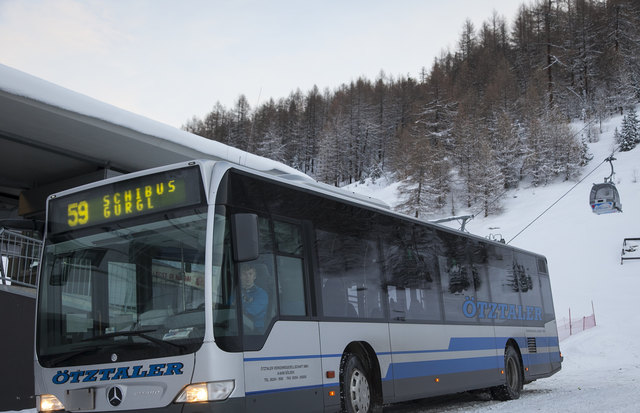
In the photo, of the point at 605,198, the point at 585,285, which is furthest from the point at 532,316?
the point at 585,285

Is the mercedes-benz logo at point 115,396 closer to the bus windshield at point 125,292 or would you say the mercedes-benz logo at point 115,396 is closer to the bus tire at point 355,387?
the bus windshield at point 125,292

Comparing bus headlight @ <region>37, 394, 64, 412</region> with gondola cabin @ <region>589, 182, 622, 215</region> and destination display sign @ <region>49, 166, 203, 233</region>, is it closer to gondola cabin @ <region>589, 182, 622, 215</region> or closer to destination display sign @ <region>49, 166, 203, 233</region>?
destination display sign @ <region>49, 166, 203, 233</region>

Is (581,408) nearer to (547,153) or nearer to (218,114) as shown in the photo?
(547,153)

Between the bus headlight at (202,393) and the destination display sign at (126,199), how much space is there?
1688 mm

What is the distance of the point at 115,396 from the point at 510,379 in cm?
940

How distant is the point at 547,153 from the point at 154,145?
198 ft

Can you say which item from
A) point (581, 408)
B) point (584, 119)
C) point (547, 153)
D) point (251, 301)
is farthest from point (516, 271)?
point (584, 119)

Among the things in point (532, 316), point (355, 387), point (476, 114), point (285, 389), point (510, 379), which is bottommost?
point (510, 379)

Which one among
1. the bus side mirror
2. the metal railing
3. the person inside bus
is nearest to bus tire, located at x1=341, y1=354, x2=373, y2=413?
the person inside bus

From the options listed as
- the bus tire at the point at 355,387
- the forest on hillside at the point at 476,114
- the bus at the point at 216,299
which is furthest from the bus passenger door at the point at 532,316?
the forest on hillside at the point at 476,114

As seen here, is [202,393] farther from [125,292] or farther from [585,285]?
[585,285]

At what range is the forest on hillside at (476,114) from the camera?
64.8 m

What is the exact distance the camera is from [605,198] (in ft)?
101

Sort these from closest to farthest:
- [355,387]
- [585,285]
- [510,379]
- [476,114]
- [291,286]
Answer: [291,286], [355,387], [510,379], [585,285], [476,114]
